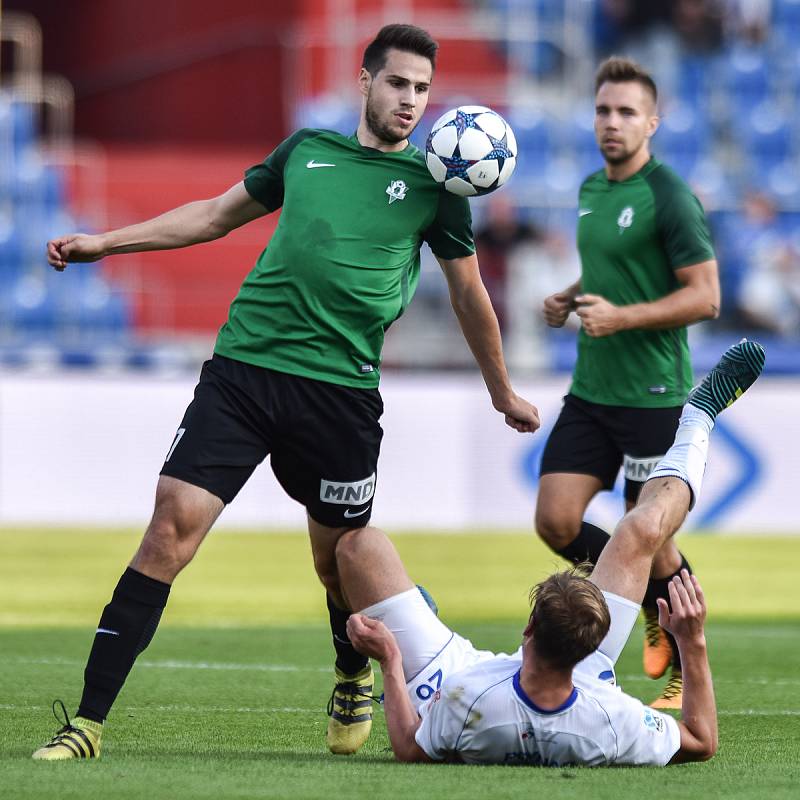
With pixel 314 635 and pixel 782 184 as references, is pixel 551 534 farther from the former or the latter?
pixel 782 184

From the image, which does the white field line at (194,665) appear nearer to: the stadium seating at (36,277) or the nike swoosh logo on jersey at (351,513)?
the nike swoosh logo on jersey at (351,513)

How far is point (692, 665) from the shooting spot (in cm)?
495

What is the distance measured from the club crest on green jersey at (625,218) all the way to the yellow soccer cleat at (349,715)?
2.59 m

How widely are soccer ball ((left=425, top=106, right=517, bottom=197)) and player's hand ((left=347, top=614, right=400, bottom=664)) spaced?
1.54 metres

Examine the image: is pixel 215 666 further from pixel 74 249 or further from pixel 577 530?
pixel 74 249

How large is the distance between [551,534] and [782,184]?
13.8 meters

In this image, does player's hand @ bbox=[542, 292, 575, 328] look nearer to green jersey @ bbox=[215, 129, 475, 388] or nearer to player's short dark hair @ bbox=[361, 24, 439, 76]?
green jersey @ bbox=[215, 129, 475, 388]

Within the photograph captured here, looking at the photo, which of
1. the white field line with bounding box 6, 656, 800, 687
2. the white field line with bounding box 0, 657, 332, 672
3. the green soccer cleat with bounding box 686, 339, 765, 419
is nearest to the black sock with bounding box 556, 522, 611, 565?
the white field line with bounding box 6, 656, 800, 687

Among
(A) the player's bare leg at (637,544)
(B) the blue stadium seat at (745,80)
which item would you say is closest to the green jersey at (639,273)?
(A) the player's bare leg at (637,544)

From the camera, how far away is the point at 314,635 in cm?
938

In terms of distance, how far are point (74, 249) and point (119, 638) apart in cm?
133

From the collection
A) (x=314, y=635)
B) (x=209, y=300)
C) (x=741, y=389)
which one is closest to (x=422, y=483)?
(x=209, y=300)

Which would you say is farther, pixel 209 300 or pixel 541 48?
pixel 541 48

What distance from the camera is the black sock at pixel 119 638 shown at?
514 centimetres
